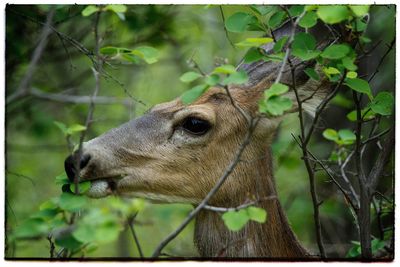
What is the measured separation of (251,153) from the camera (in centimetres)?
436

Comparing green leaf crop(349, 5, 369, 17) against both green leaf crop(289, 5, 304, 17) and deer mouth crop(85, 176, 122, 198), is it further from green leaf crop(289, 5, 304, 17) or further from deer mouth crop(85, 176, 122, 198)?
deer mouth crop(85, 176, 122, 198)

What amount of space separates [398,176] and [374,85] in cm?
201

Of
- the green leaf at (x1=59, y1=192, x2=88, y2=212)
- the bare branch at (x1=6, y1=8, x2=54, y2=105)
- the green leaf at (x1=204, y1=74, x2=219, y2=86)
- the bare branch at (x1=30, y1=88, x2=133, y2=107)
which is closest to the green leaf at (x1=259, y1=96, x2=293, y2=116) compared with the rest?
the green leaf at (x1=204, y1=74, x2=219, y2=86)

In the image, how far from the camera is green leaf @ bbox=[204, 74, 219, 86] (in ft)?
10.5

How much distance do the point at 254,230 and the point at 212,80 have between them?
1335mm

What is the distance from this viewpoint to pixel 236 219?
3248mm

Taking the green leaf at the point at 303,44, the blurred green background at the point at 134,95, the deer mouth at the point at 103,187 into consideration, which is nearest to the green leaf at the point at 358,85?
the green leaf at the point at 303,44

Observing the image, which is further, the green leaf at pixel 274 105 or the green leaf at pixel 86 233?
the green leaf at pixel 274 105

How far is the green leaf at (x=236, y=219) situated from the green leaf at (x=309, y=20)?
887 millimetres

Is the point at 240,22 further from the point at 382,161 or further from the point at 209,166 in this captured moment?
the point at 382,161

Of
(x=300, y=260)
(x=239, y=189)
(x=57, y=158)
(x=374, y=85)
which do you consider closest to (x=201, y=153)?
(x=239, y=189)

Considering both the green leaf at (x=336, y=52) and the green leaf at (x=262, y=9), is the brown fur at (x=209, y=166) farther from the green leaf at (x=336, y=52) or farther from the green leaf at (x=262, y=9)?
the green leaf at (x=336, y=52)

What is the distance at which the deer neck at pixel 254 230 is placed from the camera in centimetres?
427

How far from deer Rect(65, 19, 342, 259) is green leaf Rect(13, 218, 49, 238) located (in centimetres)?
89
